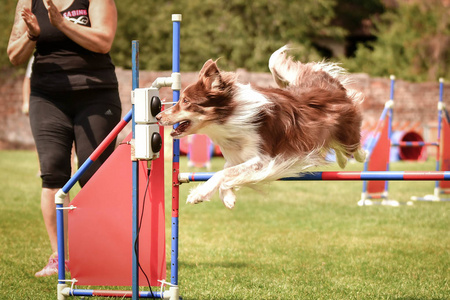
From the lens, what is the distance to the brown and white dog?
3602 millimetres

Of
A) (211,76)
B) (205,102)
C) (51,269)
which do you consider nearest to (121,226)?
(205,102)

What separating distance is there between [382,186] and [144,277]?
18.6ft

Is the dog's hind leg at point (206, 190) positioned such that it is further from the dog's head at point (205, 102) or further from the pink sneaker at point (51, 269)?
the pink sneaker at point (51, 269)

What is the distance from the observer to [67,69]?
404cm

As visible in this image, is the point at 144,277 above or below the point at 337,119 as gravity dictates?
below

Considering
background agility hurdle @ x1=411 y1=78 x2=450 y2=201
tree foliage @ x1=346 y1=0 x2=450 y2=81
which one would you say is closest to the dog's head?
background agility hurdle @ x1=411 y1=78 x2=450 y2=201

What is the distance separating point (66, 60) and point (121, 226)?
47.8 inches

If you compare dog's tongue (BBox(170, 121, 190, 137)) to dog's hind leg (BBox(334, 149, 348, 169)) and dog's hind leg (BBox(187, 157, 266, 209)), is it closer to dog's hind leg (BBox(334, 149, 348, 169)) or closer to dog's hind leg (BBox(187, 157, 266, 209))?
dog's hind leg (BBox(187, 157, 266, 209))

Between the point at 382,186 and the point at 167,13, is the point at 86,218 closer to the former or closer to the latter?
the point at 382,186

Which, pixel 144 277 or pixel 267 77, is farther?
pixel 267 77

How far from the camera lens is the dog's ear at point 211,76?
357cm

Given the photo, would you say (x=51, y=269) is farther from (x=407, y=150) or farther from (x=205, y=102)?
(x=407, y=150)

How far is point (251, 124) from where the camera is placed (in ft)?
12.1

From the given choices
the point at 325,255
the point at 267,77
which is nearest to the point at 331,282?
the point at 325,255
